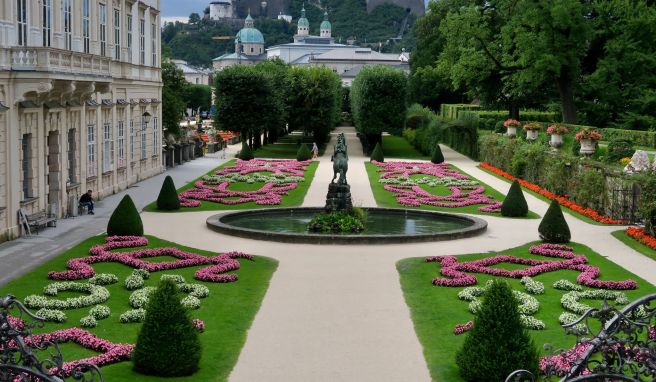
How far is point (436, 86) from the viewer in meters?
101

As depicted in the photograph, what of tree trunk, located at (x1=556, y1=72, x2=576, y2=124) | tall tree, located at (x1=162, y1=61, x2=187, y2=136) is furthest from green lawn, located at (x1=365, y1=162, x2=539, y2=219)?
tall tree, located at (x1=162, y1=61, x2=187, y2=136)

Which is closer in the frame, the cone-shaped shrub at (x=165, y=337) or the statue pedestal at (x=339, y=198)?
the cone-shaped shrub at (x=165, y=337)

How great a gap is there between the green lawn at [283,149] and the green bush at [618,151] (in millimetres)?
30828

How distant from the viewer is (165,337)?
44.5ft

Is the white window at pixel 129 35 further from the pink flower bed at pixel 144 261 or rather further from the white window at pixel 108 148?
the pink flower bed at pixel 144 261

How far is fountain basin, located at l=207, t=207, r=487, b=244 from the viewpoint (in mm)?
27078

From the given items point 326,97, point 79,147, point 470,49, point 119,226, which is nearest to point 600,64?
point 470,49

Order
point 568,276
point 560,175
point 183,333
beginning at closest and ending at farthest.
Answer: point 183,333 < point 568,276 < point 560,175

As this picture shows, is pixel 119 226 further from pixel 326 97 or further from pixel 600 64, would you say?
pixel 326 97

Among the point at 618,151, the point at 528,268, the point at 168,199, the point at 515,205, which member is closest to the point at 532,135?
the point at 618,151

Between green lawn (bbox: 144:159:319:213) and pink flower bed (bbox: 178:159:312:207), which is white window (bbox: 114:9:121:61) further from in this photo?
pink flower bed (bbox: 178:159:312:207)

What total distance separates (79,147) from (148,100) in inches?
534

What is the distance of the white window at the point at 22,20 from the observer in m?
27.6

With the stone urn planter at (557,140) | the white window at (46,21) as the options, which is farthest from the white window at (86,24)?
the stone urn planter at (557,140)
